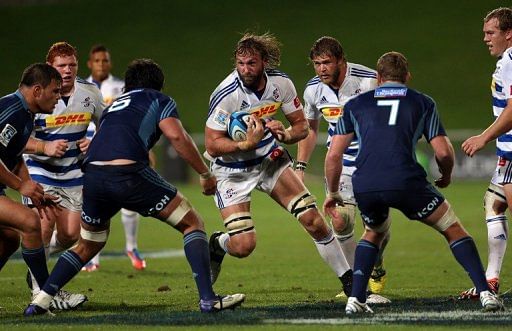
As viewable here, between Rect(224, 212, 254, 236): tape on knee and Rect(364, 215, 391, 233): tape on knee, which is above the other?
Rect(364, 215, 391, 233): tape on knee

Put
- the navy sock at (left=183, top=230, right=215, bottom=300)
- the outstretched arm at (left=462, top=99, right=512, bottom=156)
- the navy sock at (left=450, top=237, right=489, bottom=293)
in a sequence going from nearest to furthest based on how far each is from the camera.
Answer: the navy sock at (left=450, top=237, right=489, bottom=293) < the navy sock at (left=183, top=230, right=215, bottom=300) < the outstretched arm at (left=462, top=99, right=512, bottom=156)

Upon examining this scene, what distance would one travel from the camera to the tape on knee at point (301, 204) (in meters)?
9.29

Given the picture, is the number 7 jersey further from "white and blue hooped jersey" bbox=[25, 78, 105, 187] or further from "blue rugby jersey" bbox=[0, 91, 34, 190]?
"white and blue hooped jersey" bbox=[25, 78, 105, 187]

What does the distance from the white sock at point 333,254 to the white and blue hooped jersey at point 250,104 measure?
0.91 metres

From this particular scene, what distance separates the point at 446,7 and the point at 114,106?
110 feet

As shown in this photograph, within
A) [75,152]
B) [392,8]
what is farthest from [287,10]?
[75,152]

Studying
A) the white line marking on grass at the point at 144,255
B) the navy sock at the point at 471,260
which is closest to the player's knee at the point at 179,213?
the navy sock at the point at 471,260

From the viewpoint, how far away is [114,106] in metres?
8.41

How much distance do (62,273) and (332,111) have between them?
10.2 ft

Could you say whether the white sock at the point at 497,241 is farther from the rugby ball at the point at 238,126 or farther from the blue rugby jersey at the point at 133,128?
the blue rugby jersey at the point at 133,128

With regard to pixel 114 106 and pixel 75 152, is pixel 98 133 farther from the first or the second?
pixel 75 152

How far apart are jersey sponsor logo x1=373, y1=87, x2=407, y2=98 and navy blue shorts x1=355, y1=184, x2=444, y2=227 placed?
2.28ft

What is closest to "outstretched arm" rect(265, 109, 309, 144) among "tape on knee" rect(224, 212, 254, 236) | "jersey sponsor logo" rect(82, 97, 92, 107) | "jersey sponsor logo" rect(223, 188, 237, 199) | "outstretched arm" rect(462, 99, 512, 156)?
"jersey sponsor logo" rect(223, 188, 237, 199)

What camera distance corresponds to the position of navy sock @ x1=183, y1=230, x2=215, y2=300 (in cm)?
820
